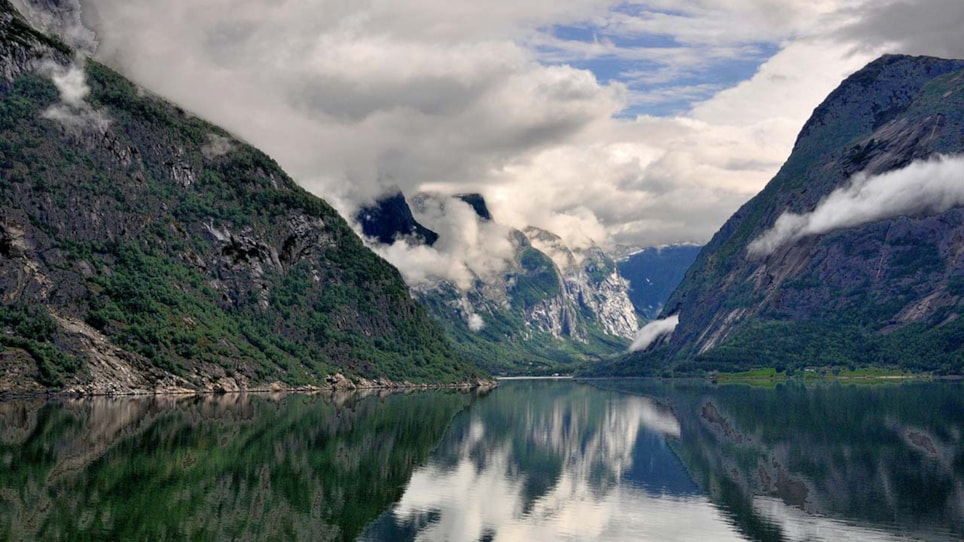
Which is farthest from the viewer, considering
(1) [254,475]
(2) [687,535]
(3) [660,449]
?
(3) [660,449]

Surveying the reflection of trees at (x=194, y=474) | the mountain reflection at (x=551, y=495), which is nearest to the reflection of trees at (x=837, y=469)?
the mountain reflection at (x=551, y=495)

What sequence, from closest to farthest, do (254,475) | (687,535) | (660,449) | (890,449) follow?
(687,535) → (254,475) → (890,449) → (660,449)

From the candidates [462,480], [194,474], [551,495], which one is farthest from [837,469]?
[194,474]

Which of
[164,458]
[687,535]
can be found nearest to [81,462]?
[164,458]

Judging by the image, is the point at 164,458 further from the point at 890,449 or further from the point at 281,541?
the point at 890,449

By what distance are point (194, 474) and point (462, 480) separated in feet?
87.5

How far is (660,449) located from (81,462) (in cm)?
7626

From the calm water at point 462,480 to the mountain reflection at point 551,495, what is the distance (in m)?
0.32

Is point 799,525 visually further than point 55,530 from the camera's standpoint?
Yes

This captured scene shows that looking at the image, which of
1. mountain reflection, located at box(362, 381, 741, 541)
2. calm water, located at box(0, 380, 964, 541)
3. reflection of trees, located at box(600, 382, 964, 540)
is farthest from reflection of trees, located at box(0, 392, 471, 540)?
reflection of trees, located at box(600, 382, 964, 540)

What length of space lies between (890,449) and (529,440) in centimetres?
5420

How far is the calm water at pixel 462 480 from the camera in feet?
229

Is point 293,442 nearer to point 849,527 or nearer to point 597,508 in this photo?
point 597,508

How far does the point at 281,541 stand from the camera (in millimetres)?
Result: 65125
